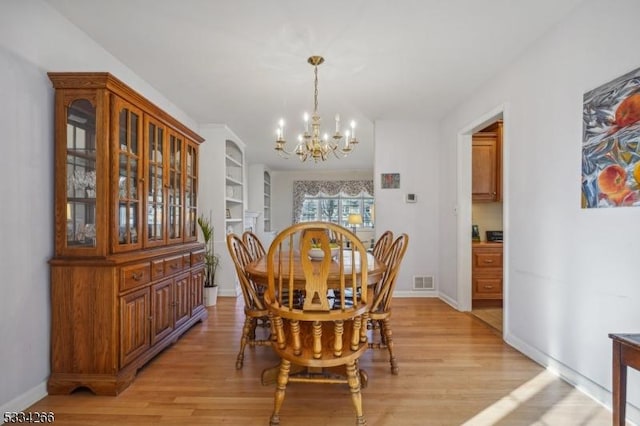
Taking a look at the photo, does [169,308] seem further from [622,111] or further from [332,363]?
[622,111]

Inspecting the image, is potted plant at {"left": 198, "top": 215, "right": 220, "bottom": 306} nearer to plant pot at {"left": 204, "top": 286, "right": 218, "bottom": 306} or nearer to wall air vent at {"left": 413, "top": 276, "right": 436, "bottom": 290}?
plant pot at {"left": 204, "top": 286, "right": 218, "bottom": 306}

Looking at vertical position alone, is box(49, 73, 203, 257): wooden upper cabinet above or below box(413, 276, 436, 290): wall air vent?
above

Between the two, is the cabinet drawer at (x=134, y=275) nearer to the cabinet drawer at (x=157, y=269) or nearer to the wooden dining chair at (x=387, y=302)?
the cabinet drawer at (x=157, y=269)

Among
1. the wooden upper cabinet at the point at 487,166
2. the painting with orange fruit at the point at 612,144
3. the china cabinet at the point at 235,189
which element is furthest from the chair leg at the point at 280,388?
the china cabinet at the point at 235,189

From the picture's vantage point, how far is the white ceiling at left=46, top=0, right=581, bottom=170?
6.90ft

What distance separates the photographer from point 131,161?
2346 millimetres

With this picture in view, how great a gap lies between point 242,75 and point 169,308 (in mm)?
2191

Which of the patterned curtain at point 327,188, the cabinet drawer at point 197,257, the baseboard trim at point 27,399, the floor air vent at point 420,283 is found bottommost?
the baseboard trim at point 27,399

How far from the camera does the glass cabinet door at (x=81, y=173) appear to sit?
2.07 meters

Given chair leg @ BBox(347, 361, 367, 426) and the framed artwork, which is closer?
chair leg @ BBox(347, 361, 367, 426)

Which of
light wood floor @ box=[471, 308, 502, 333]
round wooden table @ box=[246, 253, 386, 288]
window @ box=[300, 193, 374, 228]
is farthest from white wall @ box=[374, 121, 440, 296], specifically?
window @ box=[300, 193, 374, 228]

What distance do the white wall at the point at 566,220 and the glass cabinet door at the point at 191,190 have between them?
304cm

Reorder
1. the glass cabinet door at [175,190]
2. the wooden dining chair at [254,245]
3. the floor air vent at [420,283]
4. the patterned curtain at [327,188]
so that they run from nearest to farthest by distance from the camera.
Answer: the glass cabinet door at [175,190]
the wooden dining chair at [254,245]
the floor air vent at [420,283]
the patterned curtain at [327,188]

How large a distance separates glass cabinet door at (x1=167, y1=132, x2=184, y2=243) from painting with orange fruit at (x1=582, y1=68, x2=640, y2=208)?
10.2 ft
